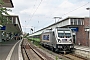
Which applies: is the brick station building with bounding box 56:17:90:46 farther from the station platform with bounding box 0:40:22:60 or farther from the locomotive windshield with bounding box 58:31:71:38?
the locomotive windshield with bounding box 58:31:71:38

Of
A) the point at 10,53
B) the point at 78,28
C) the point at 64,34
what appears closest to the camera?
the point at 10,53

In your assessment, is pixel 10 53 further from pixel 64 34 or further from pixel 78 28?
pixel 78 28

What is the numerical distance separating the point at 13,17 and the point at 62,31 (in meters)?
25.4

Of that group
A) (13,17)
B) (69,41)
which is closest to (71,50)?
(69,41)

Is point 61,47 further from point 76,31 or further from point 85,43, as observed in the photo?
point 76,31

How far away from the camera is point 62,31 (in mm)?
25500

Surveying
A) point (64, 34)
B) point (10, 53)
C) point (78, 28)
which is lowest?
point (10, 53)

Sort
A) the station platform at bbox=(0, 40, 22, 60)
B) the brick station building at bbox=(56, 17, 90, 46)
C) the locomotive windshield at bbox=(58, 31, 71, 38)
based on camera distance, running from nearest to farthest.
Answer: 1. the station platform at bbox=(0, 40, 22, 60)
2. the locomotive windshield at bbox=(58, 31, 71, 38)
3. the brick station building at bbox=(56, 17, 90, 46)

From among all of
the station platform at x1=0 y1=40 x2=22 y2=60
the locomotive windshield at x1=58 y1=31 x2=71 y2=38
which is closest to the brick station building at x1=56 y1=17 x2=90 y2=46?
the station platform at x1=0 y1=40 x2=22 y2=60

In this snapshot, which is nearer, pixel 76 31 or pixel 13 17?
pixel 76 31

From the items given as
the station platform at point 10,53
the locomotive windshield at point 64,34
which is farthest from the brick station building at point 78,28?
the locomotive windshield at point 64,34

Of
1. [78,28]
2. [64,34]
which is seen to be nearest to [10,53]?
[64,34]

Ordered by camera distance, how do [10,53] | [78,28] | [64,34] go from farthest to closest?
[78,28], [64,34], [10,53]

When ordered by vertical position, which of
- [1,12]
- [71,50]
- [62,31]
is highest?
[1,12]
